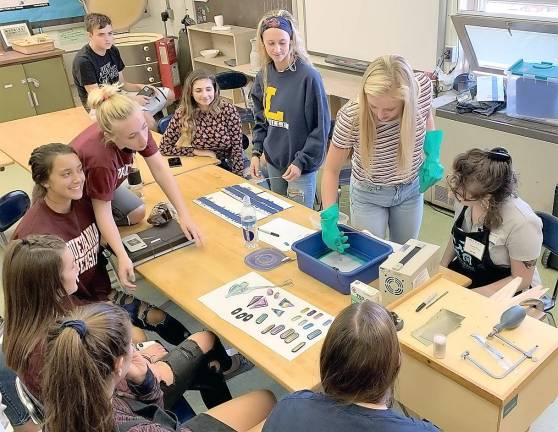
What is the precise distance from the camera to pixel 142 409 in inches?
56.8

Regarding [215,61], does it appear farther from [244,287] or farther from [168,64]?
[244,287]

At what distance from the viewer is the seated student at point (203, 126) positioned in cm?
298

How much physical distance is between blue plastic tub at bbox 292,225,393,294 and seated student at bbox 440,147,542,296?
0.35 m

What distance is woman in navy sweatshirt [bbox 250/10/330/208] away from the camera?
8.02 feet

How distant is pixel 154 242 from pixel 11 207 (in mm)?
1036

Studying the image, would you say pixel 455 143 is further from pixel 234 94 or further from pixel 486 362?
pixel 234 94

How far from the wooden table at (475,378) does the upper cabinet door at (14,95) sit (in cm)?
507

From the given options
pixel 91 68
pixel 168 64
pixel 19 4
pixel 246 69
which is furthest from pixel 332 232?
pixel 19 4

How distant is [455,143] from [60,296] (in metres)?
2.42

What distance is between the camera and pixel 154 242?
7.06 ft

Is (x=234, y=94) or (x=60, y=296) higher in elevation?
(x=60, y=296)

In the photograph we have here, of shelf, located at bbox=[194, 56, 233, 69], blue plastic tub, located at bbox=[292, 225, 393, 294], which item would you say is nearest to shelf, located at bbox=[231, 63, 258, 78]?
shelf, located at bbox=[194, 56, 233, 69]

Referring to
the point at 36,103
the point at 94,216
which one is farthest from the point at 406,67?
the point at 36,103

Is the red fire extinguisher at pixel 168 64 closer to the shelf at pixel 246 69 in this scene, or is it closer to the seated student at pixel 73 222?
the shelf at pixel 246 69
